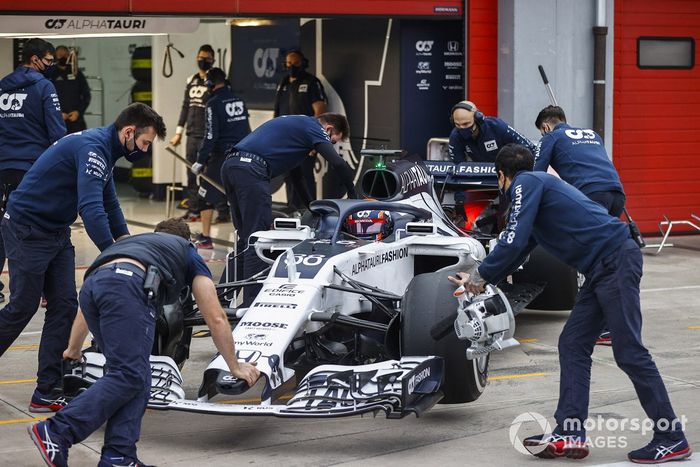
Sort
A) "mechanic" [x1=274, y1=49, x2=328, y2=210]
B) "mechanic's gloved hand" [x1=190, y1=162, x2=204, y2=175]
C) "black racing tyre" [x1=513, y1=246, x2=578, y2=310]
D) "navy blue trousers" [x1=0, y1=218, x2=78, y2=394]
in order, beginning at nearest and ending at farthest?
"navy blue trousers" [x1=0, y1=218, x2=78, y2=394] → "black racing tyre" [x1=513, y1=246, x2=578, y2=310] → "mechanic's gloved hand" [x1=190, y1=162, x2=204, y2=175] → "mechanic" [x1=274, y1=49, x2=328, y2=210]

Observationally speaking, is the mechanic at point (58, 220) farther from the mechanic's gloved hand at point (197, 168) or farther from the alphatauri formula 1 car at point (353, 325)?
the mechanic's gloved hand at point (197, 168)

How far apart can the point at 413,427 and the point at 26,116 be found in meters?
4.70

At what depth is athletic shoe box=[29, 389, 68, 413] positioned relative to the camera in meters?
8.10

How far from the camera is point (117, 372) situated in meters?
6.49

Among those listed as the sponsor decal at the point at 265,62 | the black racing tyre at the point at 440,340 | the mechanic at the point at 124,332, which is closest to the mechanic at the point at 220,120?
the sponsor decal at the point at 265,62

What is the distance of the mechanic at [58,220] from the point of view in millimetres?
7754

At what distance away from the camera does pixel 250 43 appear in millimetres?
19078

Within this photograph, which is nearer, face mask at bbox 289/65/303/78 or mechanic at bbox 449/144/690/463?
mechanic at bbox 449/144/690/463

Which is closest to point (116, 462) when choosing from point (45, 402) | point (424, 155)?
point (45, 402)

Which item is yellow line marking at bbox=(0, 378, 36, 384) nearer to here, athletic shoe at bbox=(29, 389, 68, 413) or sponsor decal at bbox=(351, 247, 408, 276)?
athletic shoe at bbox=(29, 389, 68, 413)

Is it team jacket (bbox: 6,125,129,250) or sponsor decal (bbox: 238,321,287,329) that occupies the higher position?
team jacket (bbox: 6,125,129,250)

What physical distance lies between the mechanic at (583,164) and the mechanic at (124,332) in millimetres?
3638

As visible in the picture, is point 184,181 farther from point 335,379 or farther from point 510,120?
point 335,379

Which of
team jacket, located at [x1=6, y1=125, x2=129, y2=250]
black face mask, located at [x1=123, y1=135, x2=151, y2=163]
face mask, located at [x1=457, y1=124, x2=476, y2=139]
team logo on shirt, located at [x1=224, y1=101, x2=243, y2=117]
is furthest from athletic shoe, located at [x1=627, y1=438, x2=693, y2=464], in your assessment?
team logo on shirt, located at [x1=224, y1=101, x2=243, y2=117]
